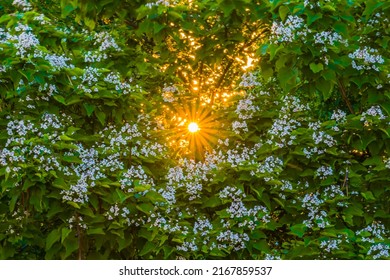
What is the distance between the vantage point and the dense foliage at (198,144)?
6.70 meters

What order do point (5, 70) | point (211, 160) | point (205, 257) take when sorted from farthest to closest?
point (211, 160)
point (205, 257)
point (5, 70)

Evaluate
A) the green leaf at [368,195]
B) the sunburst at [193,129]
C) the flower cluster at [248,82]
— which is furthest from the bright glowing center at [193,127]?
the green leaf at [368,195]

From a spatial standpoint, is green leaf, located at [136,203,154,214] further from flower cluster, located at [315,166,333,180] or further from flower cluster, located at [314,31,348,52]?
flower cluster, located at [314,31,348,52]

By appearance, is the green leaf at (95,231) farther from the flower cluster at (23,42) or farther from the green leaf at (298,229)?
the green leaf at (298,229)

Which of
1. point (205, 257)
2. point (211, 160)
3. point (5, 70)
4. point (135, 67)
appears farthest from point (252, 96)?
point (5, 70)

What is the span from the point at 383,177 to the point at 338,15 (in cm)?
205

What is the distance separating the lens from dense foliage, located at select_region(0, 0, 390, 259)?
264 inches

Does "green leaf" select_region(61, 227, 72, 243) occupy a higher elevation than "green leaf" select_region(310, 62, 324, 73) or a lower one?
lower

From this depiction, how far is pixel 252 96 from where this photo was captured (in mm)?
8164

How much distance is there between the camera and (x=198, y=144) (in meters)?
8.27

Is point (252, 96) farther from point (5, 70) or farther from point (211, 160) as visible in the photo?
point (5, 70)

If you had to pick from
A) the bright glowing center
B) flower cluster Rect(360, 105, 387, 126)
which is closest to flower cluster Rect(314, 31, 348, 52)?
flower cluster Rect(360, 105, 387, 126)

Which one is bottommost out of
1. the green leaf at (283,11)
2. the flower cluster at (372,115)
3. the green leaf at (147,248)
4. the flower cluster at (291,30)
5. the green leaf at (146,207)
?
the green leaf at (147,248)

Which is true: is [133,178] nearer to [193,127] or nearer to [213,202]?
[213,202]
